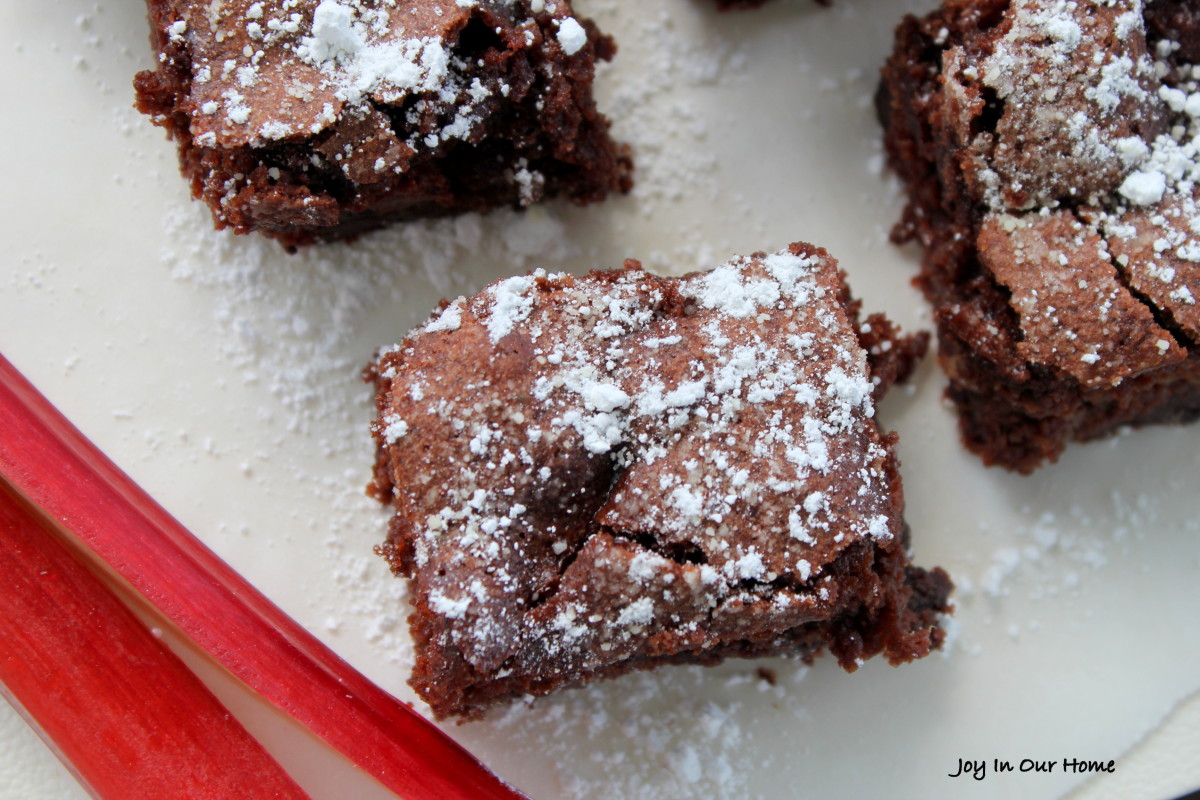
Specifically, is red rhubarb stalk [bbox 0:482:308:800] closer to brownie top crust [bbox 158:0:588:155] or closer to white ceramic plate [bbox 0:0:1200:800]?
white ceramic plate [bbox 0:0:1200:800]

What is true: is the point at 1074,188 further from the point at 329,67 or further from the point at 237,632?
the point at 237,632

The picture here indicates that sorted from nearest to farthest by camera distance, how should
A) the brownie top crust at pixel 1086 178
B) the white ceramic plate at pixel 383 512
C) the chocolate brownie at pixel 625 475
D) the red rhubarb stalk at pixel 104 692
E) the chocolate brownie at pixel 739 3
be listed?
the chocolate brownie at pixel 625 475 → the brownie top crust at pixel 1086 178 → the red rhubarb stalk at pixel 104 692 → the white ceramic plate at pixel 383 512 → the chocolate brownie at pixel 739 3

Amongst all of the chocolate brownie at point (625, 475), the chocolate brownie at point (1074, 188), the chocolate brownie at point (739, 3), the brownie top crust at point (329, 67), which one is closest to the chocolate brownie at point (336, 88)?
the brownie top crust at point (329, 67)

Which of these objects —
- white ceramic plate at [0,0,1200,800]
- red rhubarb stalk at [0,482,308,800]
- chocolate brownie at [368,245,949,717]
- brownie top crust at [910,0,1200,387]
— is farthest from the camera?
white ceramic plate at [0,0,1200,800]

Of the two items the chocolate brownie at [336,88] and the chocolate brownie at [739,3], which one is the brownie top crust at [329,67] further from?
the chocolate brownie at [739,3]

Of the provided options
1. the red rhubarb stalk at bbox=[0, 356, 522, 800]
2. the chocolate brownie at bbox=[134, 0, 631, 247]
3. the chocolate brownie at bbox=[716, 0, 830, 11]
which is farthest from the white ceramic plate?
the chocolate brownie at bbox=[716, 0, 830, 11]

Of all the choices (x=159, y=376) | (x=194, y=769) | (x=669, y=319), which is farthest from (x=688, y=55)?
(x=194, y=769)
